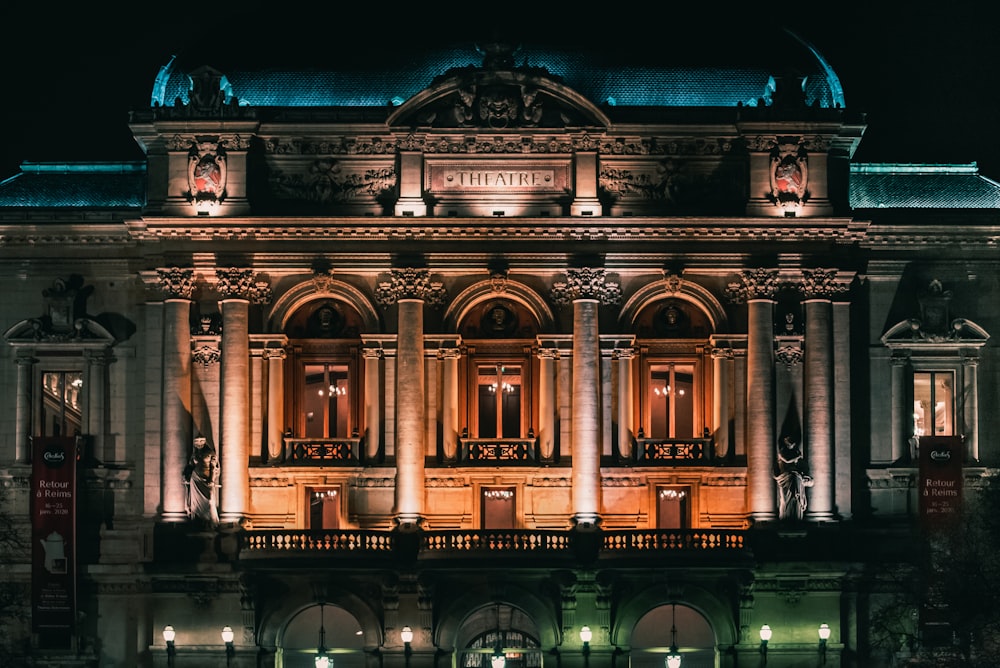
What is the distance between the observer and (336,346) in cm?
7900

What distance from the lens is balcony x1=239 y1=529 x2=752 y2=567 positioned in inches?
2938

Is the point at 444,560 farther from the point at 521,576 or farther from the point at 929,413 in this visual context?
the point at 929,413

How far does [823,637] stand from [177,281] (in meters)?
26.4

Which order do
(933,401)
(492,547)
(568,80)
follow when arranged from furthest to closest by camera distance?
(568,80) → (933,401) → (492,547)

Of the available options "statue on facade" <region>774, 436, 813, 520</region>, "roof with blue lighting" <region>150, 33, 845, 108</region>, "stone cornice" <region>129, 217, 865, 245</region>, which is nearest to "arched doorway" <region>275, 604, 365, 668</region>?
"stone cornice" <region>129, 217, 865, 245</region>

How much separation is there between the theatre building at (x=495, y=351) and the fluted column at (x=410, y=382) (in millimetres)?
127

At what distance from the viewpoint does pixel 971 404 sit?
260 ft

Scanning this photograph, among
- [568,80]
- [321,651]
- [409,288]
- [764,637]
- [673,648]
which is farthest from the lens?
[568,80]

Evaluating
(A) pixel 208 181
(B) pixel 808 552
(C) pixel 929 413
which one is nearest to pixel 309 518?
(A) pixel 208 181

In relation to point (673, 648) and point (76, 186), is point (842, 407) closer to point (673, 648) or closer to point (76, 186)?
point (673, 648)

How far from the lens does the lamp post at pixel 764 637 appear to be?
75.1 m

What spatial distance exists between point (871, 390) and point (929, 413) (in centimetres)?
235

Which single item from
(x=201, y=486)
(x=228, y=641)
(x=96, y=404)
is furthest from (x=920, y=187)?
(x=96, y=404)

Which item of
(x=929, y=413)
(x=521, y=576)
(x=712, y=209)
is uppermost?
(x=712, y=209)
